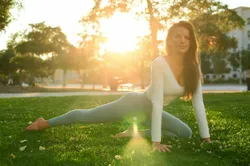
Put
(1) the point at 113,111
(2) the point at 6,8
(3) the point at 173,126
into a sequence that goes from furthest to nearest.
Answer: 1. (2) the point at 6,8
2. (3) the point at 173,126
3. (1) the point at 113,111

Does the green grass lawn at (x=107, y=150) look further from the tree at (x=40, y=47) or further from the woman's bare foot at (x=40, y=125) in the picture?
the tree at (x=40, y=47)

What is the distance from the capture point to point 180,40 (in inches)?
219

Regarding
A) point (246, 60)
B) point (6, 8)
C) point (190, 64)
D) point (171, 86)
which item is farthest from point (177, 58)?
point (246, 60)

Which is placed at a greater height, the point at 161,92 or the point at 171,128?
the point at 161,92

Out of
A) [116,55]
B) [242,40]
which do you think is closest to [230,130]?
[116,55]

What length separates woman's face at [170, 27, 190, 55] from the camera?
554 cm

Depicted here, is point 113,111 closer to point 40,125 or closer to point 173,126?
point 173,126

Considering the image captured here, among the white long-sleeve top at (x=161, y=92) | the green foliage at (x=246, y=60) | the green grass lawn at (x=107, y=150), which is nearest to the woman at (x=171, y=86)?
the white long-sleeve top at (x=161, y=92)

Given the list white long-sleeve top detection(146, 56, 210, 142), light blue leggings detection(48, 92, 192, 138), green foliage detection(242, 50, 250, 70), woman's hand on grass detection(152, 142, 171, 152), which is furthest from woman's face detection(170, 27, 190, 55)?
green foliage detection(242, 50, 250, 70)

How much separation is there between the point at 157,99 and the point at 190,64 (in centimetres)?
79

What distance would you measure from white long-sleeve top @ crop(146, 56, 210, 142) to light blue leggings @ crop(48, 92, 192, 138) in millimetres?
415

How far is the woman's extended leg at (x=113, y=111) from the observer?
20.1 feet

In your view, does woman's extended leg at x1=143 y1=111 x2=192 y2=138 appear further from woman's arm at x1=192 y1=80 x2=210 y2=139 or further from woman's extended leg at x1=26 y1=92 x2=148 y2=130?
woman's arm at x1=192 y1=80 x2=210 y2=139

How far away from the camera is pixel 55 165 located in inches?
185
